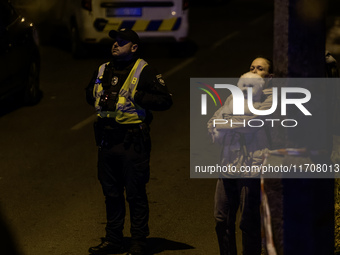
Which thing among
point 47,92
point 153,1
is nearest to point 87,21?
point 153,1

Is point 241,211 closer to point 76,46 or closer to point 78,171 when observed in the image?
point 78,171

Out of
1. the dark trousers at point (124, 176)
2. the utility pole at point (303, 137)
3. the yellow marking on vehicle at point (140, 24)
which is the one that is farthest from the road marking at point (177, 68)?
the utility pole at point (303, 137)

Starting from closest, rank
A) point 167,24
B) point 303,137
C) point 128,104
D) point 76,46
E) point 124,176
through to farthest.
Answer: point 303,137 → point 128,104 → point 124,176 → point 167,24 → point 76,46

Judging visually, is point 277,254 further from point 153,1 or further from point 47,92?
point 153,1

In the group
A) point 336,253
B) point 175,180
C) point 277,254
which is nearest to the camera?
point 277,254

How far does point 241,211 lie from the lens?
6.95 m

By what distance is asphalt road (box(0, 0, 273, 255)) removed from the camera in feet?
27.5

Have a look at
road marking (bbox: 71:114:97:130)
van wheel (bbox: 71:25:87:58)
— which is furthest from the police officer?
van wheel (bbox: 71:25:87:58)

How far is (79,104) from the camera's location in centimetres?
1355

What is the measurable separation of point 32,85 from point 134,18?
3363 millimetres

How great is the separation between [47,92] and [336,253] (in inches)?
322

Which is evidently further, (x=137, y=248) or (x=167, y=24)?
(x=167, y=24)

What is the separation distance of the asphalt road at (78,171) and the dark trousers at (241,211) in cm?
89

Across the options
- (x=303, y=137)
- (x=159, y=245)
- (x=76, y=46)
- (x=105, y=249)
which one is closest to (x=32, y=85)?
(x=76, y=46)
